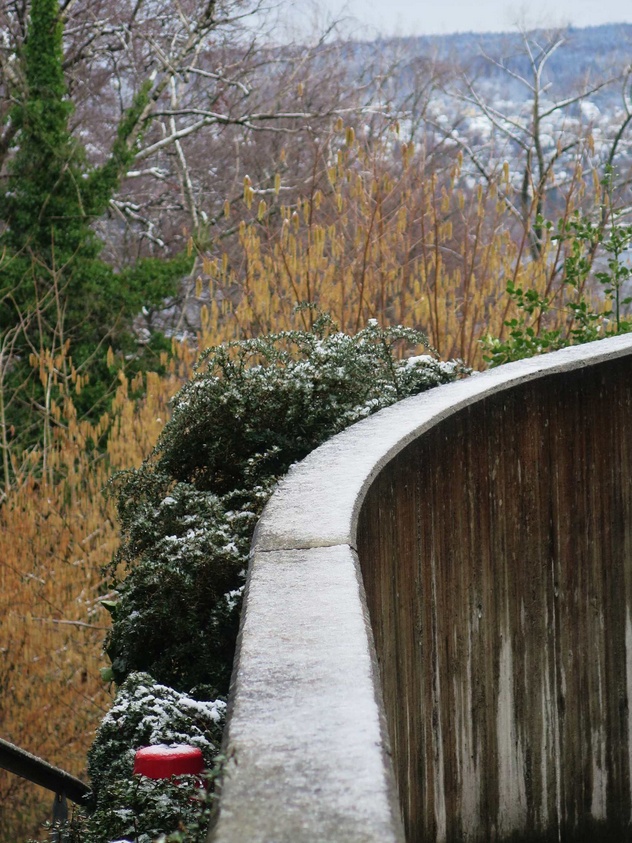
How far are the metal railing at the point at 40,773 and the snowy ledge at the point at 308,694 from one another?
1.36m

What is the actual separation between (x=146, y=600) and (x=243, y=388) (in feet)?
4.03

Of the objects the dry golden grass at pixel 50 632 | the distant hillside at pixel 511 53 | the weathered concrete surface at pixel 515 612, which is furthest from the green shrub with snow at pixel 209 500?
the distant hillside at pixel 511 53

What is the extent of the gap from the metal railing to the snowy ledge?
1.36m

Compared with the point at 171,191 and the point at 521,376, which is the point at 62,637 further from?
the point at 171,191

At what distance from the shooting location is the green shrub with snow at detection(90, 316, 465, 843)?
120 inches

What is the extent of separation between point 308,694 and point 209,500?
2.20 m

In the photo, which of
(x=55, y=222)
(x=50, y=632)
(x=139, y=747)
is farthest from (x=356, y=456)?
(x=55, y=222)

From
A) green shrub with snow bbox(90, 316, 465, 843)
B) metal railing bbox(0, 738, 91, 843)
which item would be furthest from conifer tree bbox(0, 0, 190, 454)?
metal railing bbox(0, 738, 91, 843)

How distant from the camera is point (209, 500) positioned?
366cm

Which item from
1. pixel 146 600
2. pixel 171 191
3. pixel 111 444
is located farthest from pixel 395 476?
pixel 171 191

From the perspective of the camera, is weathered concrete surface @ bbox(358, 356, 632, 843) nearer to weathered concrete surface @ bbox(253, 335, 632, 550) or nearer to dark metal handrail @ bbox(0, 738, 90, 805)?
weathered concrete surface @ bbox(253, 335, 632, 550)

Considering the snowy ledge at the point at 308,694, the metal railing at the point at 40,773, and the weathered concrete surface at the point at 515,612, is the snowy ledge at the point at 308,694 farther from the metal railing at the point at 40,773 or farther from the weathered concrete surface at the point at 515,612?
the metal railing at the point at 40,773

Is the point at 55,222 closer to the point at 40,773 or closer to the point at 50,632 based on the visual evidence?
the point at 50,632

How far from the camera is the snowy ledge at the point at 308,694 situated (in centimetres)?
114
